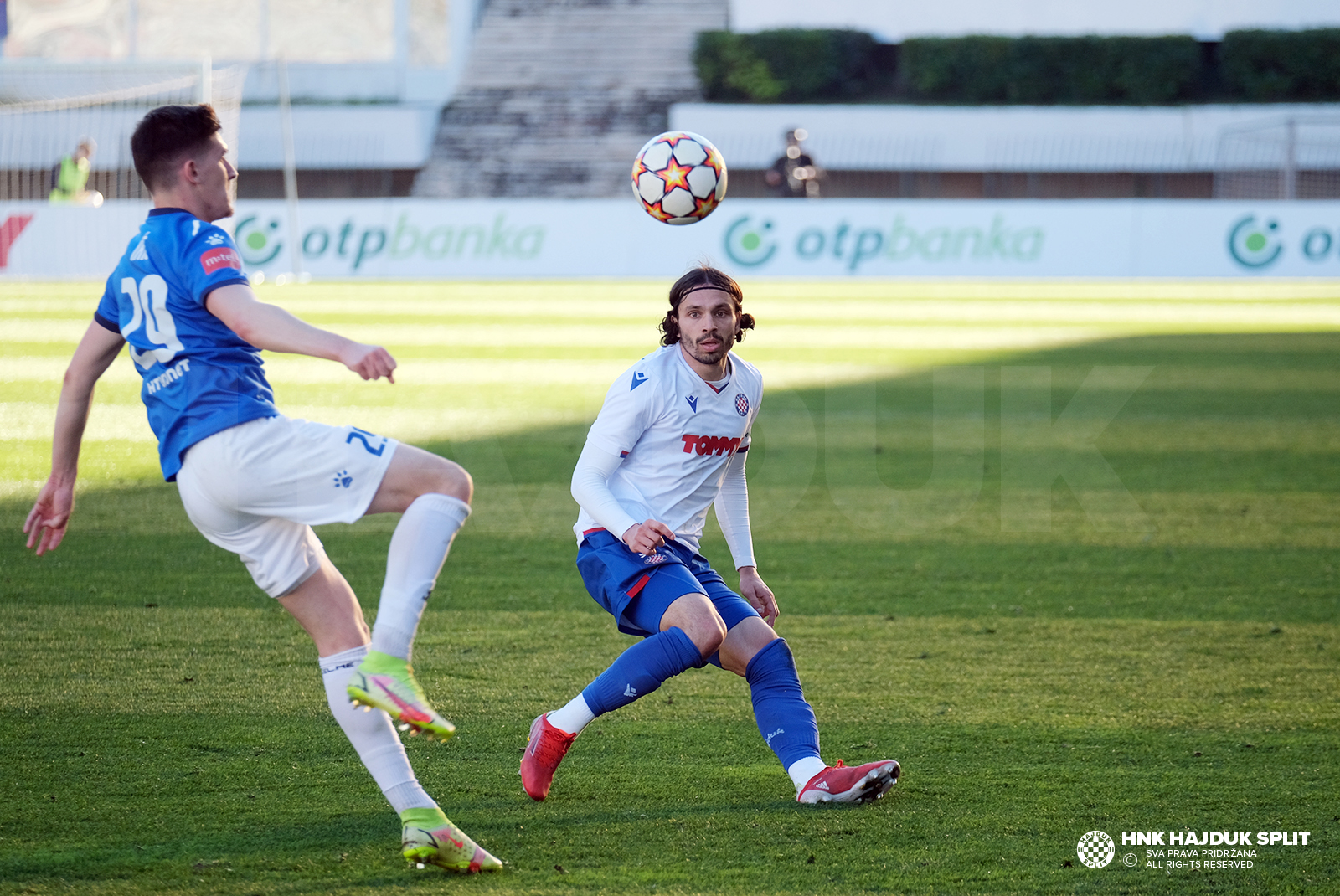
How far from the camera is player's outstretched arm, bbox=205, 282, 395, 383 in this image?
3053mm

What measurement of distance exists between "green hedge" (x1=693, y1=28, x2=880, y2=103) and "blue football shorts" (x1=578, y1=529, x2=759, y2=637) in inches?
1290

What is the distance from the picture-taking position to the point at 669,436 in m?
4.32

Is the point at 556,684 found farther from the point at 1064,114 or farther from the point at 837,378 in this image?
the point at 1064,114

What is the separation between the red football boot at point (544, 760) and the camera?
406cm

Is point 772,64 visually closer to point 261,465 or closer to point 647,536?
point 647,536

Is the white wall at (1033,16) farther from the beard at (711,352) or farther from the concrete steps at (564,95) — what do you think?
the beard at (711,352)

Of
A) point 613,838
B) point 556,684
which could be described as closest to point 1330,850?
point 613,838

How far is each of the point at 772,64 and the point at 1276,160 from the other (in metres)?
12.7

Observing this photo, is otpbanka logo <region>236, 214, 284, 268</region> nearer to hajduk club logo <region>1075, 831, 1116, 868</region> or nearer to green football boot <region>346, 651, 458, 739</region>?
green football boot <region>346, 651, 458, 739</region>

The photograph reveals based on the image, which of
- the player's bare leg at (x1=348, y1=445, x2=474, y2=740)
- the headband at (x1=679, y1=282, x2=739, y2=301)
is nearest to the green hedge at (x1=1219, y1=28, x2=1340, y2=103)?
the headband at (x1=679, y1=282, x2=739, y2=301)

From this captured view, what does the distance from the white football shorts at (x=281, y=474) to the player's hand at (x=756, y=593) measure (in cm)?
149

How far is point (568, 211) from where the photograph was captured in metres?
23.6

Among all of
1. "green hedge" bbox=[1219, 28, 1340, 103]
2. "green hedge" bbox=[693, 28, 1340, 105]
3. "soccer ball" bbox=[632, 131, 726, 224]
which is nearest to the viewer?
"soccer ball" bbox=[632, 131, 726, 224]

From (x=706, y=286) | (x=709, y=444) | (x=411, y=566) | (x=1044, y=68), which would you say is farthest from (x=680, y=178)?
(x=1044, y=68)
